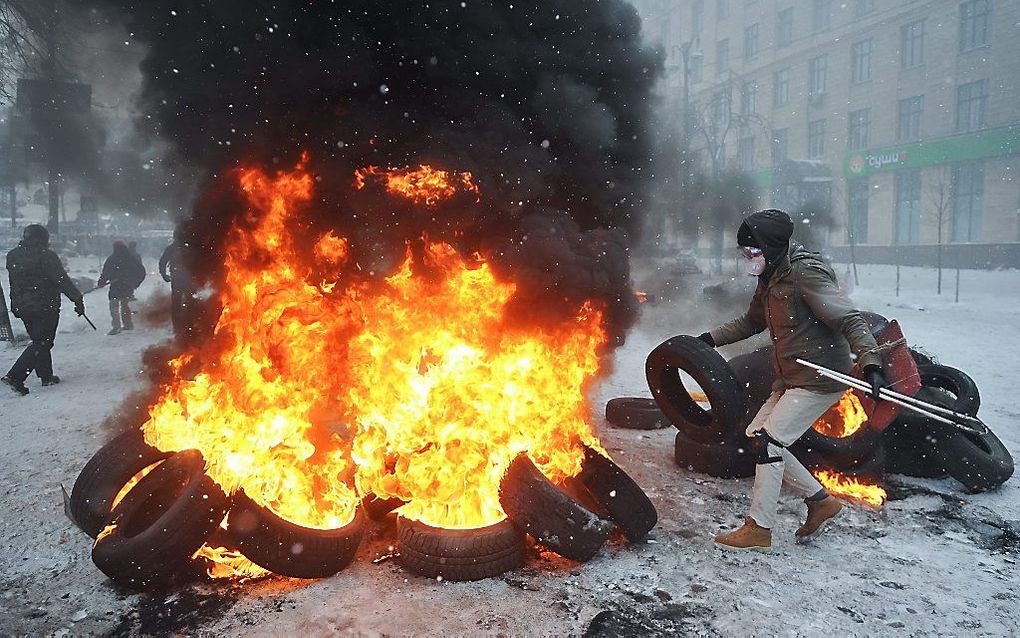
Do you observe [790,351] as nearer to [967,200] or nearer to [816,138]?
[967,200]

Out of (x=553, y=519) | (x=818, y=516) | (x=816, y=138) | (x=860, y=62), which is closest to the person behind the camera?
(x=553, y=519)

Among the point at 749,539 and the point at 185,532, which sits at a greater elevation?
the point at 185,532

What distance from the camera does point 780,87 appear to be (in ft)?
148

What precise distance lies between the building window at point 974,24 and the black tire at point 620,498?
125ft

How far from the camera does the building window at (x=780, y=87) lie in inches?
1752

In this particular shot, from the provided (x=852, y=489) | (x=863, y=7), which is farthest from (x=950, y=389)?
(x=863, y=7)

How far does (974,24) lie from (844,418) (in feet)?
119

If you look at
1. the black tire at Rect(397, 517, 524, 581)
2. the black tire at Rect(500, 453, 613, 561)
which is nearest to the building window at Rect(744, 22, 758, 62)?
the black tire at Rect(500, 453, 613, 561)

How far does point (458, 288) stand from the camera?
6000 millimetres

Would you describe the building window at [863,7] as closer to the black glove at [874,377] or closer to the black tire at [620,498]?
the black glove at [874,377]

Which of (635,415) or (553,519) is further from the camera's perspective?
(635,415)

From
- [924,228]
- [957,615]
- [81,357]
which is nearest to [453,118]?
[957,615]

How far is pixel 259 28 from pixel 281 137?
104 cm

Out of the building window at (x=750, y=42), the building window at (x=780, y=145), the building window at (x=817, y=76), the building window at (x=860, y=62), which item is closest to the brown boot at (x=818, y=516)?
the building window at (x=860, y=62)
